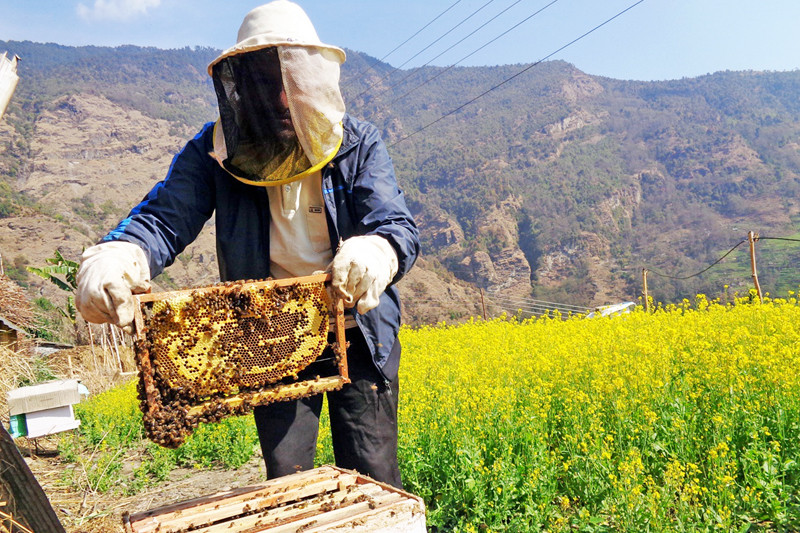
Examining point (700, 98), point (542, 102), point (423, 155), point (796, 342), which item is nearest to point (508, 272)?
point (423, 155)

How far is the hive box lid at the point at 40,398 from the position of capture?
8.84 m

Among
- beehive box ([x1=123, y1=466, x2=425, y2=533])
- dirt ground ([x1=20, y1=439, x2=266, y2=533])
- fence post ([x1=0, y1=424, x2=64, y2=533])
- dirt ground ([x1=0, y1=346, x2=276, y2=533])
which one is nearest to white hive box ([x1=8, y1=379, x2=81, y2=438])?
dirt ground ([x1=0, y1=346, x2=276, y2=533])

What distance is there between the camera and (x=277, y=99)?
9.06ft

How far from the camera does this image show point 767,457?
3865mm

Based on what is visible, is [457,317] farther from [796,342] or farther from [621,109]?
[621,109]

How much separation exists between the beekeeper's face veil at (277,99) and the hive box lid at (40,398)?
7.96 metres

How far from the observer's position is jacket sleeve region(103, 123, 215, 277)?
2.48m

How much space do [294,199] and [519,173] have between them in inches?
5113

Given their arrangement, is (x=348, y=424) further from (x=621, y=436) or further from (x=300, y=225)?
(x=621, y=436)

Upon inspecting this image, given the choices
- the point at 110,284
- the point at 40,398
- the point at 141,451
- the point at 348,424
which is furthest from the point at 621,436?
the point at 40,398

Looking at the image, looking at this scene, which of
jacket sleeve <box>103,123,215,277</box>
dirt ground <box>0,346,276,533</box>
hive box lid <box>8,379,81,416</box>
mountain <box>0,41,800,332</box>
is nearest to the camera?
jacket sleeve <box>103,123,215,277</box>

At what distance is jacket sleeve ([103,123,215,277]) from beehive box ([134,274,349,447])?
304mm

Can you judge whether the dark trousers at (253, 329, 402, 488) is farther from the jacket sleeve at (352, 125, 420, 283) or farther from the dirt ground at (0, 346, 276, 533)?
the dirt ground at (0, 346, 276, 533)

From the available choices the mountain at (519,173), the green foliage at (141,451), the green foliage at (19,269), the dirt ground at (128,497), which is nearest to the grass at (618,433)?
the green foliage at (141,451)
